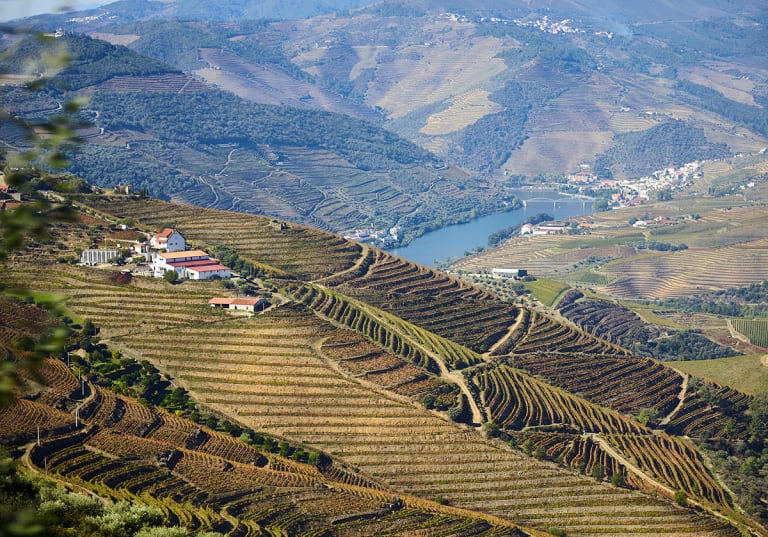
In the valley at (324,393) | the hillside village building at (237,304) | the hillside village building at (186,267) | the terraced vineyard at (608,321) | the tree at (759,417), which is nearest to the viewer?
the valley at (324,393)

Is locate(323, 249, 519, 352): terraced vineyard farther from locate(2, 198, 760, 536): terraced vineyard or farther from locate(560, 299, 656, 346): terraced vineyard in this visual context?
locate(560, 299, 656, 346): terraced vineyard

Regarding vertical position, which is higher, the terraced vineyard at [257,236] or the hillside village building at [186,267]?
the hillside village building at [186,267]

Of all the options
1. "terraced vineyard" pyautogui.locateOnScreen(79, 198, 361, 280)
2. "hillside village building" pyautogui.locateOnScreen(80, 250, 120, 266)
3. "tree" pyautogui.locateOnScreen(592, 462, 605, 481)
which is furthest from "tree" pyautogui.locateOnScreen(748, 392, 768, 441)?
"hillside village building" pyautogui.locateOnScreen(80, 250, 120, 266)

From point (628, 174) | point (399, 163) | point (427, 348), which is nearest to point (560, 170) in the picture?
point (628, 174)

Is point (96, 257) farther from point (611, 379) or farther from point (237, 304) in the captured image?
point (611, 379)

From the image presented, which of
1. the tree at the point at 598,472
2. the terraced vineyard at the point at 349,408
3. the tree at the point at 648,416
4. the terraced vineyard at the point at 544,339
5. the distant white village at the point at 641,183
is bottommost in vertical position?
the distant white village at the point at 641,183

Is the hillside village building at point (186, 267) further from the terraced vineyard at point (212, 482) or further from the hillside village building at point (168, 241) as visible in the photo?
the terraced vineyard at point (212, 482)

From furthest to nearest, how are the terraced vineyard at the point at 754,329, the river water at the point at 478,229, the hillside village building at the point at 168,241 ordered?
the river water at the point at 478,229 → the terraced vineyard at the point at 754,329 → the hillside village building at the point at 168,241

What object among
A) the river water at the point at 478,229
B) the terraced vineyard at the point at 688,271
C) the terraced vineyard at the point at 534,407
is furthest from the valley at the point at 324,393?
the river water at the point at 478,229
